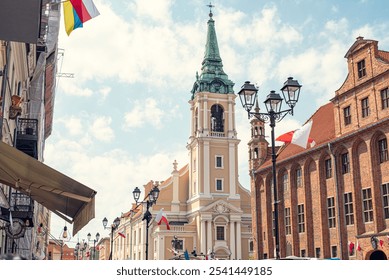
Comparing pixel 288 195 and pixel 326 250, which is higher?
pixel 288 195

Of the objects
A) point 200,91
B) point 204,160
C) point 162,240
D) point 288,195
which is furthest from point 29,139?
point 200,91

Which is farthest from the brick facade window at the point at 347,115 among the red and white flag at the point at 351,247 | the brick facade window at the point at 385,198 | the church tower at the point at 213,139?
the church tower at the point at 213,139

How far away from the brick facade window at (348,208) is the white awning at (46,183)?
73.7ft

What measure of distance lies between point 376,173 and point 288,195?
31.3ft

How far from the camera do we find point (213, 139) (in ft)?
235

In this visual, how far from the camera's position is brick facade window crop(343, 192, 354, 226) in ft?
95.0

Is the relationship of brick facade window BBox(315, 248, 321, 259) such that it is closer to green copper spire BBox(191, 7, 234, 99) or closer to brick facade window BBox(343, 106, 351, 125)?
brick facade window BBox(343, 106, 351, 125)

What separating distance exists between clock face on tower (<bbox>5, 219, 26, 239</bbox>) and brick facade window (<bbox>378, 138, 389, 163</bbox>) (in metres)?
20.6

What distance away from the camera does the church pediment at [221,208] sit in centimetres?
6769

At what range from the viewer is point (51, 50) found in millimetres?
30953

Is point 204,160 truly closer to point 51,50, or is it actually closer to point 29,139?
point 51,50

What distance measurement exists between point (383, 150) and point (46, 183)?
74.7ft
